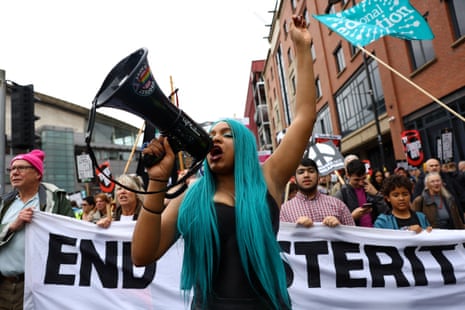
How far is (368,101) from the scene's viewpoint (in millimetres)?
15359

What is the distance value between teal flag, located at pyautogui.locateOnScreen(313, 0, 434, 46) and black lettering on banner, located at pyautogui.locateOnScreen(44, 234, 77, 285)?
16.5 ft

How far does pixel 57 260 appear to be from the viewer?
3.14 m

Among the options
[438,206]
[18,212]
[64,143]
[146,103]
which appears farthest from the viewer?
[64,143]

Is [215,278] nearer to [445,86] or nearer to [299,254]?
[299,254]

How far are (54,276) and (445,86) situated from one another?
10.9 m

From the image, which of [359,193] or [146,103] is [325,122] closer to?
[359,193]

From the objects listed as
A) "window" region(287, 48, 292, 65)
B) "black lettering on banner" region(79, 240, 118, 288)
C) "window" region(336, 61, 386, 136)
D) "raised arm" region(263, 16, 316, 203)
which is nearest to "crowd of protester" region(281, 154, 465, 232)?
"black lettering on banner" region(79, 240, 118, 288)

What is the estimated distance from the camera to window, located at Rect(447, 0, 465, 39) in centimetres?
937

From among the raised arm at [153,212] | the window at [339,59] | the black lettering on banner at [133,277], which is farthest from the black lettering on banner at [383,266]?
the window at [339,59]

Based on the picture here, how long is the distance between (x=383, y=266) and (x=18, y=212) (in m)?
3.06

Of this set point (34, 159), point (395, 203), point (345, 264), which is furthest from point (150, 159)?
point (395, 203)

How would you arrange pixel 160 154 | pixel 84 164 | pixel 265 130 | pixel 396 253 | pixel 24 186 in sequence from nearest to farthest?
pixel 160 154
pixel 24 186
pixel 396 253
pixel 84 164
pixel 265 130

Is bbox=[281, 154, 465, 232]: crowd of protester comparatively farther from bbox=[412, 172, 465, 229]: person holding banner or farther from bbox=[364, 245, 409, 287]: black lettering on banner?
bbox=[364, 245, 409, 287]: black lettering on banner

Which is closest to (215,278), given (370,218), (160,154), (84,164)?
(160,154)
